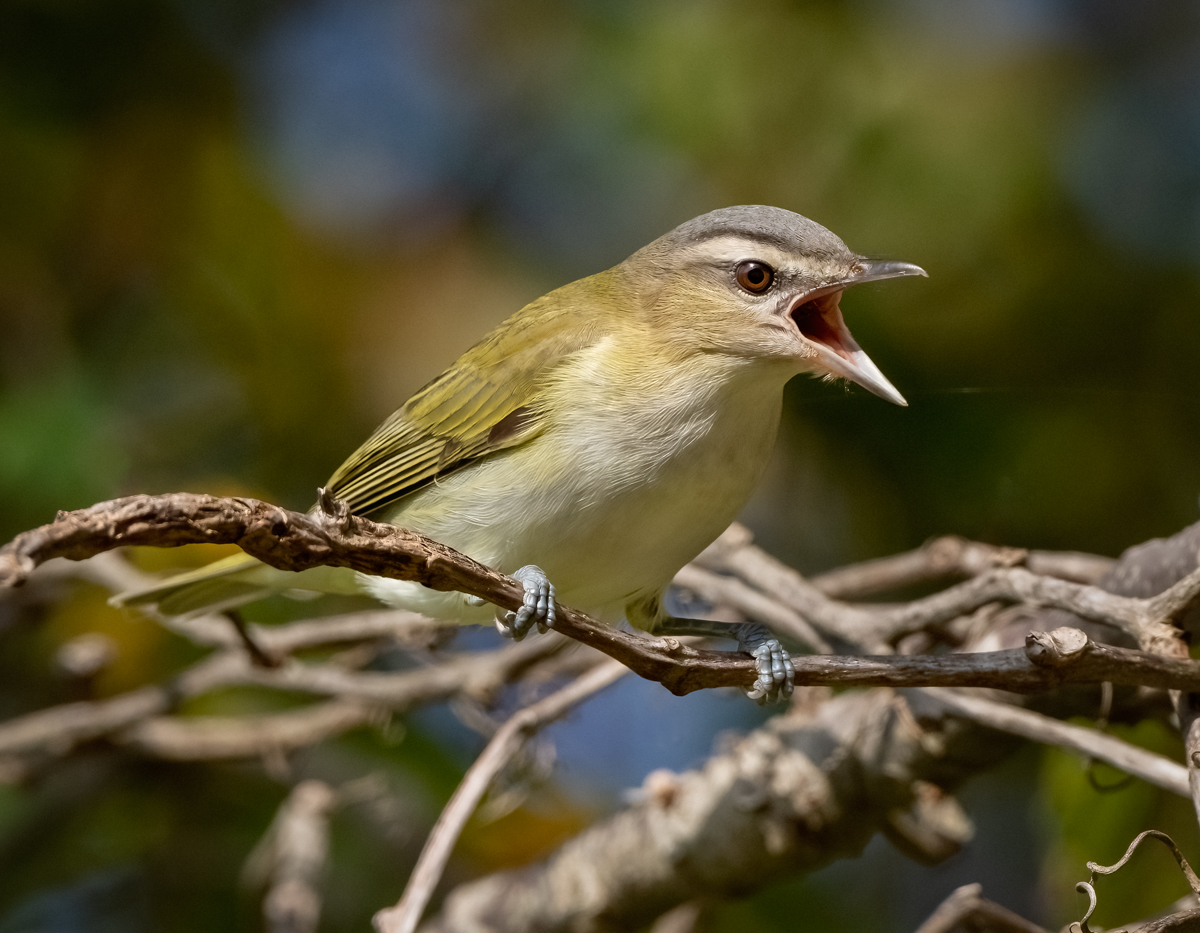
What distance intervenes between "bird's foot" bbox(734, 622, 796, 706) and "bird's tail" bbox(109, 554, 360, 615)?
3.03ft

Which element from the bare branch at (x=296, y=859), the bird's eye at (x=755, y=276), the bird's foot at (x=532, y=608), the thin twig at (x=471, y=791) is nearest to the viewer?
the bird's foot at (x=532, y=608)

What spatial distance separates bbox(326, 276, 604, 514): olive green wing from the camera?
92.9 inches

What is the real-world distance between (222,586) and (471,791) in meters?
0.84

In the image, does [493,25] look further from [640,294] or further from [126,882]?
[126,882]

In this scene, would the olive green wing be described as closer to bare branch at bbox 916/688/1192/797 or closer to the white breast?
the white breast

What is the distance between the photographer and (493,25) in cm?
375

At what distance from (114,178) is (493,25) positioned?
134 centimetres

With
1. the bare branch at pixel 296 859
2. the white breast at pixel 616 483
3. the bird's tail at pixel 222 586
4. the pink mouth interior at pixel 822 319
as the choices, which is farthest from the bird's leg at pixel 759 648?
the bare branch at pixel 296 859

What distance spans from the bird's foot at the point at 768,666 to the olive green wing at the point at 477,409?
607 millimetres

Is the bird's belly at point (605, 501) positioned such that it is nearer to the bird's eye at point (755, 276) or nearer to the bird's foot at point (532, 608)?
the bird's foot at point (532, 608)

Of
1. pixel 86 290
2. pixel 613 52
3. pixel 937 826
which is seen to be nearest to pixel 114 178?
pixel 86 290

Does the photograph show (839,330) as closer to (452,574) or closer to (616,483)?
(616,483)

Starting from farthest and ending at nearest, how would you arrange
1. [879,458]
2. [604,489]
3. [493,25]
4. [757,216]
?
[493,25] → [879,458] → [757,216] → [604,489]

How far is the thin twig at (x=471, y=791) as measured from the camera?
208 cm
